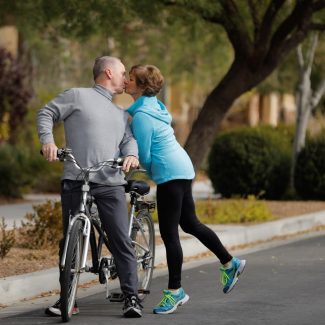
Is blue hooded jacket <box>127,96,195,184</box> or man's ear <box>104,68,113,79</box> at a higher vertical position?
man's ear <box>104,68,113,79</box>

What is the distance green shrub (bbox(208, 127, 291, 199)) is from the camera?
71.4 feet

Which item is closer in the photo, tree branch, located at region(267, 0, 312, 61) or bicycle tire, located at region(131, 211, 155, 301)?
bicycle tire, located at region(131, 211, 155, 301)

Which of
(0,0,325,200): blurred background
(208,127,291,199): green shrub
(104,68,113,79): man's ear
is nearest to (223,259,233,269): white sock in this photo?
(104,68,113,79): man's ear

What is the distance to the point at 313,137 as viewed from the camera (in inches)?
864

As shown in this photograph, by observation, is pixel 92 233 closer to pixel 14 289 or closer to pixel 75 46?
pixel 14 289

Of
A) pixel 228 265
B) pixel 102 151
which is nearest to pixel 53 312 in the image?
pixel 102 151

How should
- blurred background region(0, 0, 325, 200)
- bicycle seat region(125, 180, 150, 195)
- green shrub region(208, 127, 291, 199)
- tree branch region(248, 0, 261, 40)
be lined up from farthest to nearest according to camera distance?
1. green shrub region(208, 127, 291, 199)
2. tree branch region(248, 0, 261, 40)
3. blurred background region(0, 0, 325, 200)
4. bicycle seat region(125, 180, 150, 195)

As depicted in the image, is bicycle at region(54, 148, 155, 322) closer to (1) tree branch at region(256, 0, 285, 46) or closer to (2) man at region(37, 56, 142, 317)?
(2) man at region(37, 56, 142, 317)

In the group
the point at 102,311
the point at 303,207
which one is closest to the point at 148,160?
the point at 102,311

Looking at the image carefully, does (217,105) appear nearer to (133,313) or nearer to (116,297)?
(116,297)

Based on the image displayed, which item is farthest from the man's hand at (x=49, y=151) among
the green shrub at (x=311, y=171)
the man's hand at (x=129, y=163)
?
the green shrub at (x=311, y=171)

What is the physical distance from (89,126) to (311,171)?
1309 centimetres

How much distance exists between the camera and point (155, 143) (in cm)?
906

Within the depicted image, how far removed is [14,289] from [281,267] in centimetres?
323
